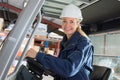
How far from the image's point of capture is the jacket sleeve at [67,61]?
5.61 feet

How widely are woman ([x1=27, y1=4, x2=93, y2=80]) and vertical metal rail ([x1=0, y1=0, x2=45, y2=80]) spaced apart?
68 cm

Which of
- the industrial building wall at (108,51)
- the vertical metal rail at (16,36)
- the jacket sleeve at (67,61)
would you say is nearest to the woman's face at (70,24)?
the jacket sleeve at (67,61)

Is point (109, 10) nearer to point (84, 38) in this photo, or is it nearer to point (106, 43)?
point (106, 43)

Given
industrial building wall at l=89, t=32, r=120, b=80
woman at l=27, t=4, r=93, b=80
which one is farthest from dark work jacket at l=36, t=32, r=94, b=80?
industrial building wall at l=89, t=32, r=120, b=80

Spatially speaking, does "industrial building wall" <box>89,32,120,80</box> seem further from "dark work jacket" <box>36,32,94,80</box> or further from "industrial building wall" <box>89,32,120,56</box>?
"dark work jacket" <box>36,32,94,80</box>

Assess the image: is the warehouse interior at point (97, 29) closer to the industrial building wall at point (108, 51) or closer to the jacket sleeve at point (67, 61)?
the industrial building wall at point (108, 51)

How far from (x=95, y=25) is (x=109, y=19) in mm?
934

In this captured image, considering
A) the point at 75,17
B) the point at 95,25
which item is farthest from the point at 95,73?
the point at 95,25

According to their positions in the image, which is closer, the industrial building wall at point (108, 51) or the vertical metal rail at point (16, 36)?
the vertical metal rail at point (16, 36)

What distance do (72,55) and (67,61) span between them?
8 cm

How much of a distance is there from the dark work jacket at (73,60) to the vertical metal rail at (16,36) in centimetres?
66

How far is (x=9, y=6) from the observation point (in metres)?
8.16

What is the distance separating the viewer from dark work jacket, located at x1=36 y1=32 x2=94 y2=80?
5.74 feet

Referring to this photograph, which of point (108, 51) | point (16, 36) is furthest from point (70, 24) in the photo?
point (108, 51)
